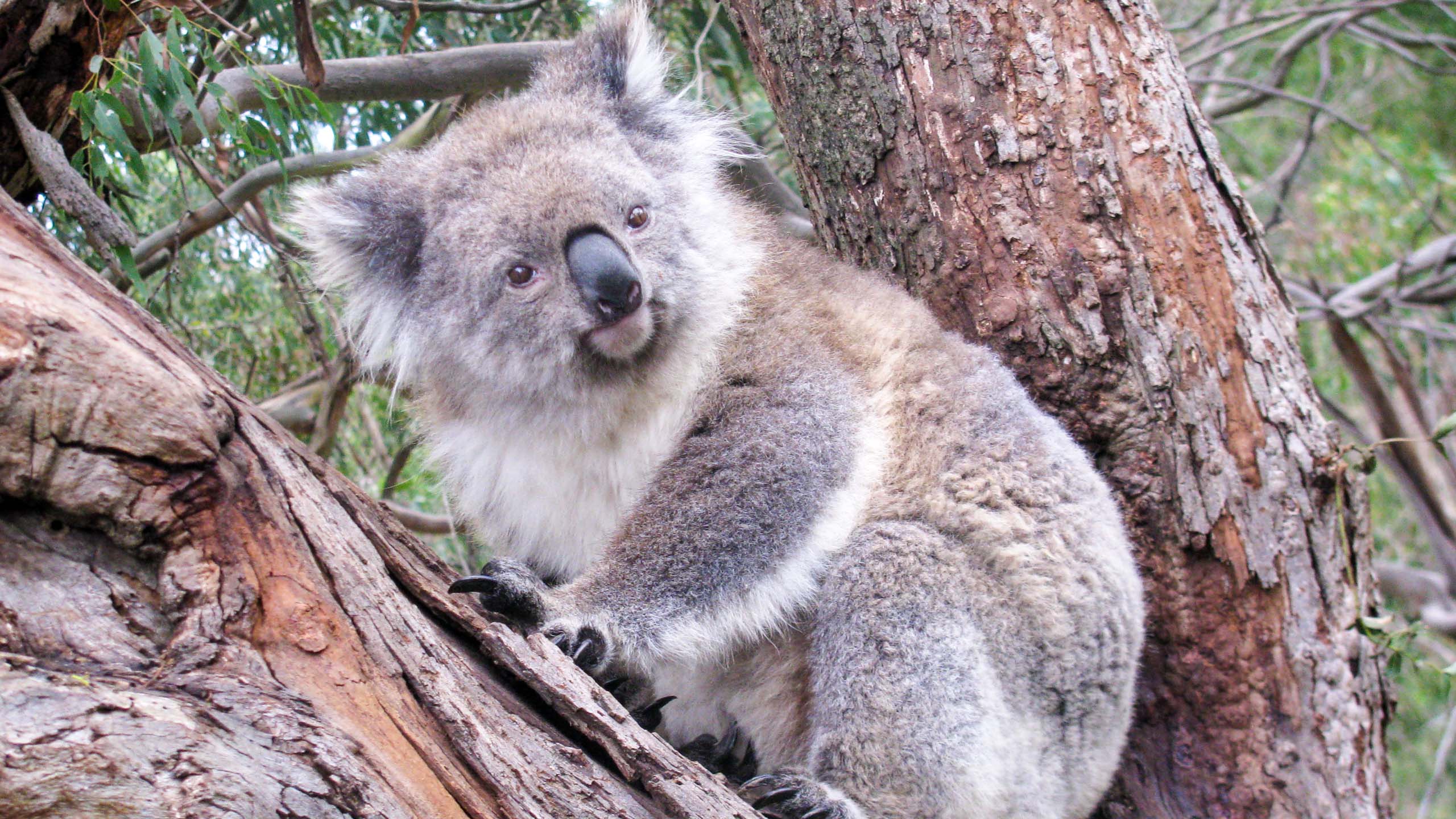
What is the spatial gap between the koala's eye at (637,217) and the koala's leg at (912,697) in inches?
35.3

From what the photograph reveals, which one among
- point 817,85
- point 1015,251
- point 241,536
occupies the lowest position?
point 241,536

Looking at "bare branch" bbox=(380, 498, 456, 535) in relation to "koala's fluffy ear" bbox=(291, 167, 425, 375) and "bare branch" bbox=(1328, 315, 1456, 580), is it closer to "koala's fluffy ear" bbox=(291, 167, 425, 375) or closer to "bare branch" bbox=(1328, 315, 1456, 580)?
"koala's fluffy ear" bbox=(291, 167, 425, 375)

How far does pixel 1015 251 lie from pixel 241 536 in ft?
6.36

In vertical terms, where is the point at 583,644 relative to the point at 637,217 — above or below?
below

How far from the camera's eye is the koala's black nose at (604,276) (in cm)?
229

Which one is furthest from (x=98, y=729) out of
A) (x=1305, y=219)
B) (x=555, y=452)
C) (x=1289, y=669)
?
(x=1305, y=219)

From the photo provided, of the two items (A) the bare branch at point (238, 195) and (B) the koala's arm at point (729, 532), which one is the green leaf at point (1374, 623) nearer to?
(B) the koala's arm at point (729, 532)

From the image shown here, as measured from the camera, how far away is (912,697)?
2.23m

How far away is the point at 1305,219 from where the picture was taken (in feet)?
29.4

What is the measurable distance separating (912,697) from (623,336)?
1.00 metres

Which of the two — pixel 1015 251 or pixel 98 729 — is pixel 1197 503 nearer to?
pixel 1015 251

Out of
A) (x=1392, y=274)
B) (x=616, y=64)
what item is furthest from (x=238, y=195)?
(x=1392, y=274)

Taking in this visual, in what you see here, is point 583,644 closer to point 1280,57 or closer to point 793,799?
point 793,799

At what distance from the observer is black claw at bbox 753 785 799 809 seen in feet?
7.16
